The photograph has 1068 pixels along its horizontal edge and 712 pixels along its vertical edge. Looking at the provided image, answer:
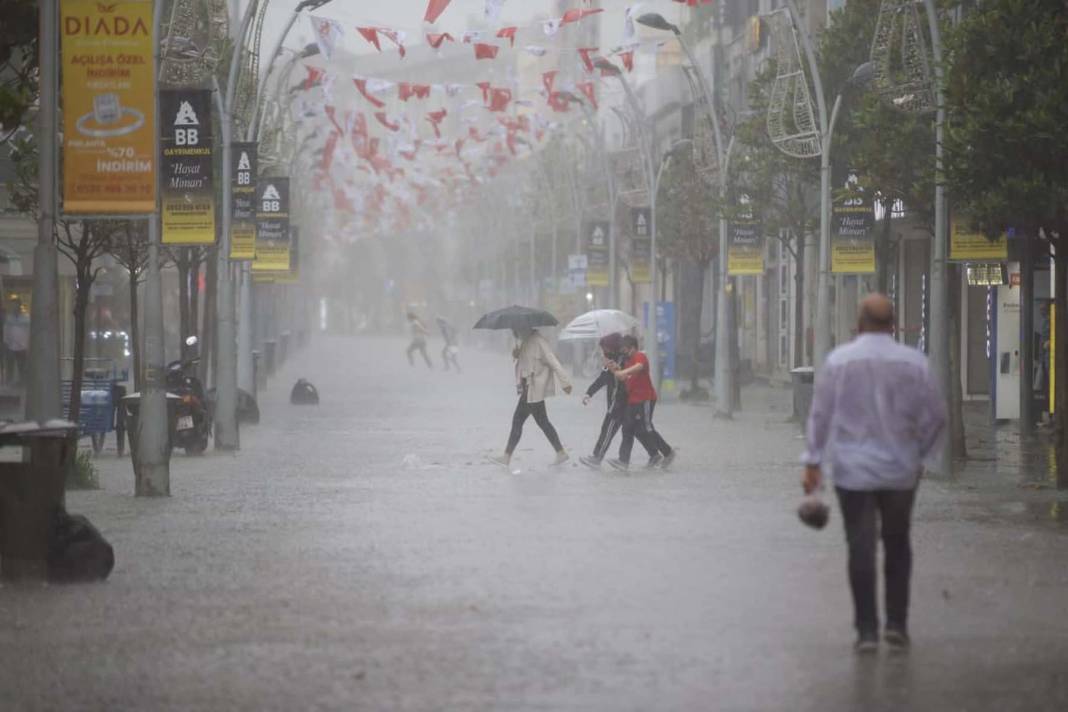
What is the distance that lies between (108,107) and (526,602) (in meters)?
8.00

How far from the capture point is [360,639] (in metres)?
10.5

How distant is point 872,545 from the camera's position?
9.93 meters

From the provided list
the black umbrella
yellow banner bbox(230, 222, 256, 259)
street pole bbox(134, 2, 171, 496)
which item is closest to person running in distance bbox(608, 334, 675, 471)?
the black umbrella

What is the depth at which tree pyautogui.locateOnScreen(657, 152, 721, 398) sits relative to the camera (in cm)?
4969

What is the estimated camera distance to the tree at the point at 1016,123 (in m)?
20.4

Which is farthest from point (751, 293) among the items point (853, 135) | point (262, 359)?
point (853, 135)

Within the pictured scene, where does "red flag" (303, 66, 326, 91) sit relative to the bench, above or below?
above

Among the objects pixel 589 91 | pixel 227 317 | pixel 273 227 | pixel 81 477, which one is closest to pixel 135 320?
pixel 227 317

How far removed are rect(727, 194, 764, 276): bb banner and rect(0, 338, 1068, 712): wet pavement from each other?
15455mm

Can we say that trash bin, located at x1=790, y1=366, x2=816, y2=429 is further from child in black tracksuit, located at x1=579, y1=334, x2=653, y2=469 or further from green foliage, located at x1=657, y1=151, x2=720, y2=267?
green foliage, located at x1=657, y1=151, x2=720, y2=267

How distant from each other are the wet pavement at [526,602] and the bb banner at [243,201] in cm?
841

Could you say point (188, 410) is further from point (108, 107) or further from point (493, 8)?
point (493, 8)

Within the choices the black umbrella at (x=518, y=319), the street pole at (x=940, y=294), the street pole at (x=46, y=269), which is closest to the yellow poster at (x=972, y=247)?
A: the street pole at (x=940, y=294)

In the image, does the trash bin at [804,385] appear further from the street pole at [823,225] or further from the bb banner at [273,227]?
the bb banner at [273,227]
